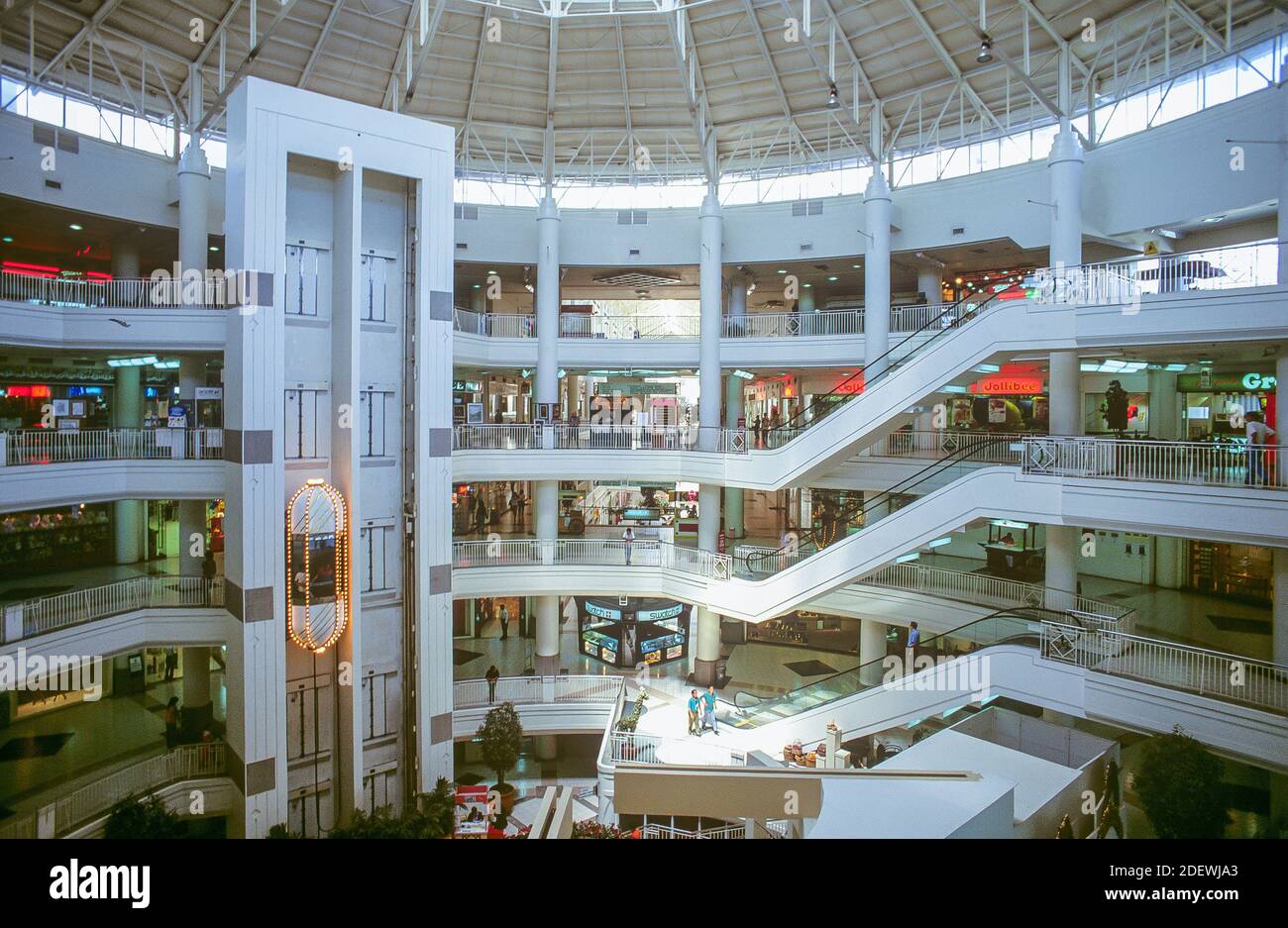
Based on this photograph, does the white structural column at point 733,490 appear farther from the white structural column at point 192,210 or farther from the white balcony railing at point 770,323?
the white structural column at point 192,210

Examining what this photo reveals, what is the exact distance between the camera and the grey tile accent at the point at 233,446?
1498 centimetres

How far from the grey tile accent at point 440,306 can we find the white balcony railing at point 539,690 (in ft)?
35.9

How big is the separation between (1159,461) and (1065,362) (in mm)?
3808

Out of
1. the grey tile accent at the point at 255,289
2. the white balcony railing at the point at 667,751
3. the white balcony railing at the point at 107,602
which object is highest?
the grey tile accent at the point at 255,289

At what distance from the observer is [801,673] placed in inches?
1009

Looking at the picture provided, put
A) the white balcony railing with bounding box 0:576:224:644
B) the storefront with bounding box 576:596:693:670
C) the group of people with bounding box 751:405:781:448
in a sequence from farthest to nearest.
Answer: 1. the storefront with bounding box 576:596:693:670
2. the group of people with bounding box 751:405:781:448
3. the white balcony railing with bounding box 0:576:224:644

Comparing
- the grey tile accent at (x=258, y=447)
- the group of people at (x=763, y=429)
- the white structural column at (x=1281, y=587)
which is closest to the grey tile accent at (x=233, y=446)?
the grey tile accent at (x=258, y=447)

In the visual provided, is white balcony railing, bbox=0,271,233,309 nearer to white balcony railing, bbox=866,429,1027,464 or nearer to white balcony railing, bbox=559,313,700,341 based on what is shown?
white balcony railing, bbox=559,313,700,341

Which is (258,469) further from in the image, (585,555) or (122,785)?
(585,555)

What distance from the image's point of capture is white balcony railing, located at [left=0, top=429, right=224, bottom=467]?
17.6 meters

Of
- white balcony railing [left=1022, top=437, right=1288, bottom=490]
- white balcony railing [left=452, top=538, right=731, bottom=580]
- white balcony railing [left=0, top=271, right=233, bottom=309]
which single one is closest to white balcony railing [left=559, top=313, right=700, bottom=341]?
white balcony railing [left=452, top=538, right=731, bottom=580]

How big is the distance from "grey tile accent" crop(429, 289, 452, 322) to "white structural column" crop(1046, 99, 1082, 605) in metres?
14.8
